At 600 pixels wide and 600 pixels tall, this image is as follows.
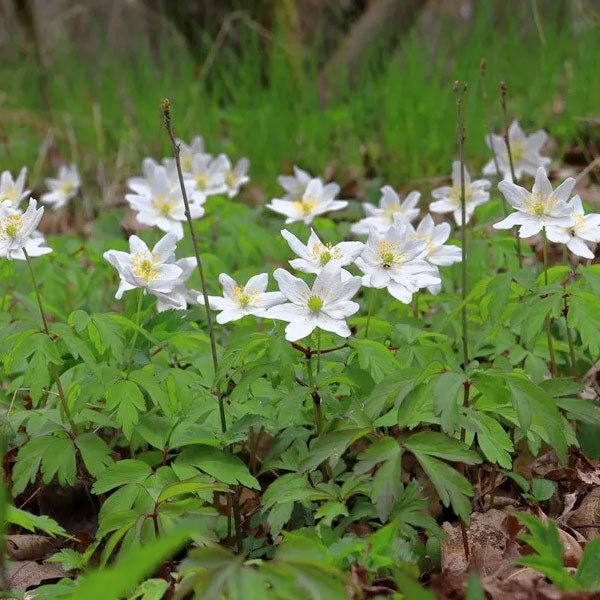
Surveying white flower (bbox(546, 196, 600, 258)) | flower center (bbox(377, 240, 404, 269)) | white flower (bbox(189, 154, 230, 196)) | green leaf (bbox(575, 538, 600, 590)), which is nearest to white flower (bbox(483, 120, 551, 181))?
white flower (bbox(546, 196, 600, 258))

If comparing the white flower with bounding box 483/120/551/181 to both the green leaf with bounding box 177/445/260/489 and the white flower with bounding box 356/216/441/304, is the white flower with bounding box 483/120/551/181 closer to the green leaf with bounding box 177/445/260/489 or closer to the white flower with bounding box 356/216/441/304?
the white flower with bounding box 356/216/441/304

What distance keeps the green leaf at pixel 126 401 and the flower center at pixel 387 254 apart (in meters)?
0.70

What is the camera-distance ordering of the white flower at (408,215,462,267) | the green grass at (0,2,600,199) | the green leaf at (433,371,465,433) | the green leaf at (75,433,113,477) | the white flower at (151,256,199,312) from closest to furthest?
1. the green leaf at (433,371,465,433)
2. the green leaf at (75,433,113,477)
3. the white flower at (151,256,199,312)
4. the white flower at (408,215,462,267)
5. the green grass at (0,2,600,199)

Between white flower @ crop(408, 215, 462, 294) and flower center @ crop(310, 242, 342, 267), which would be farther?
white flower @ crop(408, 215, 462, 294)

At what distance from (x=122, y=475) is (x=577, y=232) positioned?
131 centimetres

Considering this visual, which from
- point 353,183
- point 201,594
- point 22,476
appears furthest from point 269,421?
point 353,183

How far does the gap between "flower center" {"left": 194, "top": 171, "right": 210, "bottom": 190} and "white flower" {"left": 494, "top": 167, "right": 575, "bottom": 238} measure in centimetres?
156

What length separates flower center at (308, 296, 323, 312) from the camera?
1.64 metres

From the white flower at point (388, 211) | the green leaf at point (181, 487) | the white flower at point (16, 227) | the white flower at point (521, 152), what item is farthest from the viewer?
the white flower at point (521, 152)

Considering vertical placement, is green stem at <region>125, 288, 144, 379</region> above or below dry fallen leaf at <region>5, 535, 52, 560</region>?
above

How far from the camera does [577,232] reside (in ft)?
6.22

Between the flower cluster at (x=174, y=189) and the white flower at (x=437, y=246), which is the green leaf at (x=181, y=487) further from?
the flower cluster at (x=174, y=189)

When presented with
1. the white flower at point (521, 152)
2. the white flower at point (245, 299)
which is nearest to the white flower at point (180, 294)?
the white flower at point (245, 299)

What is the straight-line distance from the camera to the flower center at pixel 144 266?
190 centimetres
